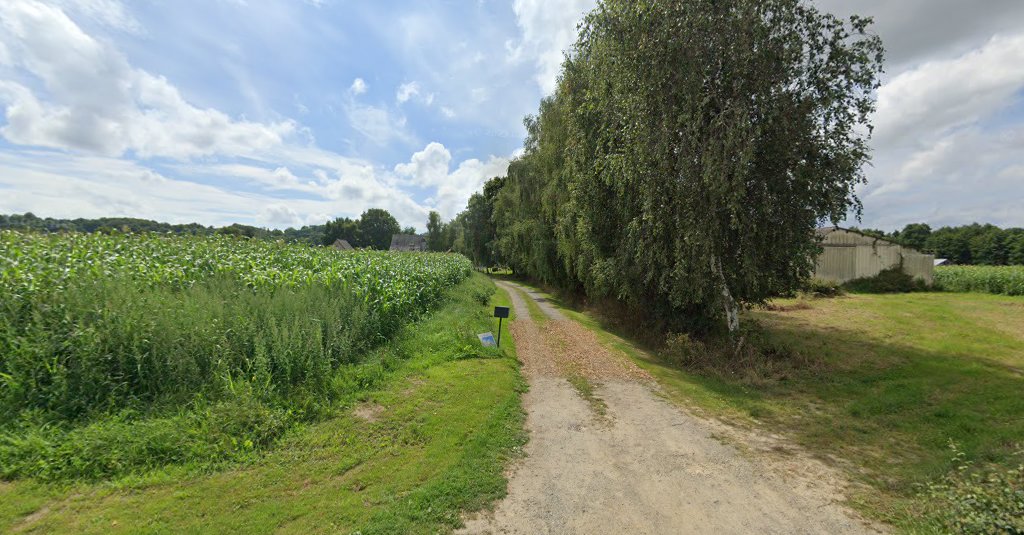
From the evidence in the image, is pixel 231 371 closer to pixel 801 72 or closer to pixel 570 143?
pixel 570 143

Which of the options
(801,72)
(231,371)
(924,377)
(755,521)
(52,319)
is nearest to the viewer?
(755,521)

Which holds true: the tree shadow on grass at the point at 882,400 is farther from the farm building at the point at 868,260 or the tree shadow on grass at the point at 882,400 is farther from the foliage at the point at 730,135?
the farm building at the point at 868,260

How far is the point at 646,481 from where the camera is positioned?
474cm

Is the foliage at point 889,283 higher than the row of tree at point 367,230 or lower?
lower

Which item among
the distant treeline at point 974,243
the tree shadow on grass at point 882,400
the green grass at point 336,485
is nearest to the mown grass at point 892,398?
the tree shadow on grass at point 882,400

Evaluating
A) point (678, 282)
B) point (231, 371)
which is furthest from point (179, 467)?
point (678, 282)

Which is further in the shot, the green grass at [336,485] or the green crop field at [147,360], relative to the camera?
the green crop field at [147,360]

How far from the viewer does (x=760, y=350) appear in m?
10.7

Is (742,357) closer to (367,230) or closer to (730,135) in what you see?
(730,135)

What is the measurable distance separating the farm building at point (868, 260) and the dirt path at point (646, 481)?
1055 inches

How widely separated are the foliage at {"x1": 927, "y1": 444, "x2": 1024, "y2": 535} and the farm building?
2680cm

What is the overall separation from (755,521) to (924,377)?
8257mm

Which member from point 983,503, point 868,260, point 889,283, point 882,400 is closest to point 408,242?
point 868,260

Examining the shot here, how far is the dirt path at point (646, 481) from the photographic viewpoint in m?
3.94
